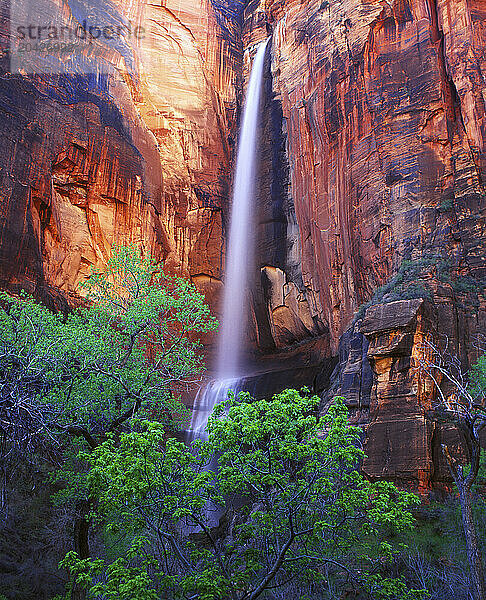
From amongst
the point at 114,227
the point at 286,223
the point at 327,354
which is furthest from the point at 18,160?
the point at 327,354

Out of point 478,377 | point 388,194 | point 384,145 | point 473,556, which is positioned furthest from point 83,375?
point 384,145

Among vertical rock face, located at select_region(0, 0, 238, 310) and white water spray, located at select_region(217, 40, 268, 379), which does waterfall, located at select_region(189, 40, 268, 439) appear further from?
vertical rock face, located at select_region(0, 0, 238, 310)

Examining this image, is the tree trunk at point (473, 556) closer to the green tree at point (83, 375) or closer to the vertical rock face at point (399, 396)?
the vertical rock face at point (399, 396)

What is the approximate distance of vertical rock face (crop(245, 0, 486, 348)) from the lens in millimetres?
23453

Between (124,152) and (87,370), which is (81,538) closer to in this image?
(87,370)

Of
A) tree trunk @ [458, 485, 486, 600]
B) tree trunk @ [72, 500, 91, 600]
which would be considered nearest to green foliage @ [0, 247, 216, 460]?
tree trunk @ [72, 500, 91, 600]

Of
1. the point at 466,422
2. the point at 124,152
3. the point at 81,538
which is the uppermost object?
the point at 124,152

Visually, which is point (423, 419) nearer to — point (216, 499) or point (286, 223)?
point (216, 499)

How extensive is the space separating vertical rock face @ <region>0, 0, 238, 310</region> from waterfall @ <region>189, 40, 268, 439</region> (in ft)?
3.96

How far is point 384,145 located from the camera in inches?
1054

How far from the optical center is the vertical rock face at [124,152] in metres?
27.5

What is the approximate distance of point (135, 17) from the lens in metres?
40.9

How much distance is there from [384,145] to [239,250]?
47.7 feet

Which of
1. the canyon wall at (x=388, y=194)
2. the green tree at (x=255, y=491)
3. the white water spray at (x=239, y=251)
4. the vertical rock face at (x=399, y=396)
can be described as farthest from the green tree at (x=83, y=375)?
the white water spray at (x=239, y=251)
